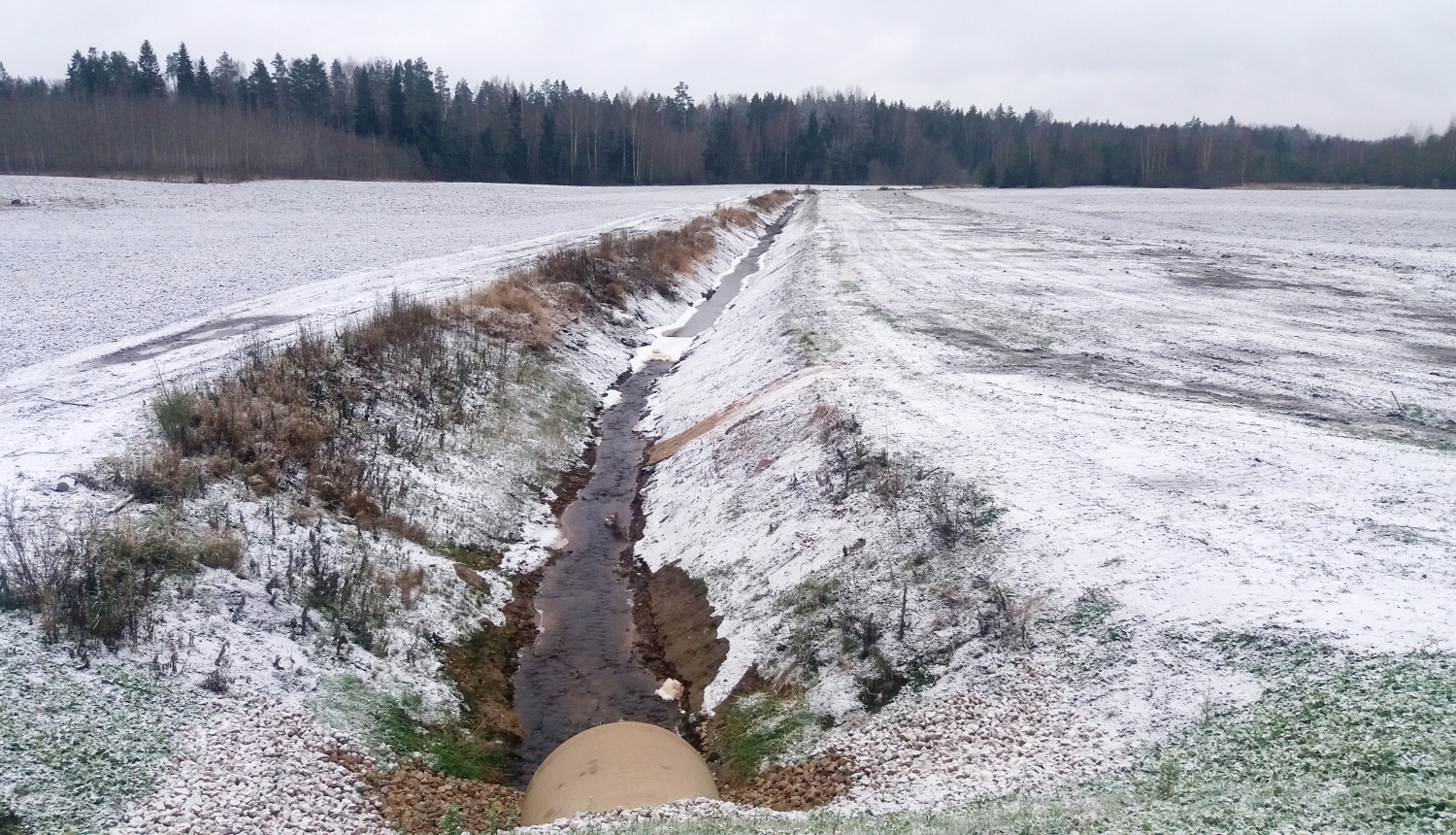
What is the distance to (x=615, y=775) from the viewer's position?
849 centimetres

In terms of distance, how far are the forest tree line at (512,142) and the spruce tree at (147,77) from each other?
0.85ft

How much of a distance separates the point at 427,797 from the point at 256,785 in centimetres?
159

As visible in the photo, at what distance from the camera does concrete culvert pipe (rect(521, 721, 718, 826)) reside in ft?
27.1

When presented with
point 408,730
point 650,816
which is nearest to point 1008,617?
point 650,816

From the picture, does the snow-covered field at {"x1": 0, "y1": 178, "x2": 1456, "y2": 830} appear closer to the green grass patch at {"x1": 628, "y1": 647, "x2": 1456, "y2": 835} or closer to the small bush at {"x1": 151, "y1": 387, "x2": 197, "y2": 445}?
the green grass patch at {"x1": 628, "y1": 647, "x2": 1456, "y2": 835}

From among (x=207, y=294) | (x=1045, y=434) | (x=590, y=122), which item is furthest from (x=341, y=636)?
(x=590, y=122)

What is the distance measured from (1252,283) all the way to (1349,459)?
65.7ft

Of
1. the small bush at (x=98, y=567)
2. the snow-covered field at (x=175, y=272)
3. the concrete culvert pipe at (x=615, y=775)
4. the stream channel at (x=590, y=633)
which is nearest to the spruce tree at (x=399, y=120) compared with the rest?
the snow-covered field at (x=175, y=272)

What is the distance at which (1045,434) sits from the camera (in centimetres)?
1435

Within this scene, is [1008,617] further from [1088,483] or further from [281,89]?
[281,89]

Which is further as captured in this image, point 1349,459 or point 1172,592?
point 1349,459

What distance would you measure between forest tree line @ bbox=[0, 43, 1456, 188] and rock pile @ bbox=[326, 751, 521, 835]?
9593 cm

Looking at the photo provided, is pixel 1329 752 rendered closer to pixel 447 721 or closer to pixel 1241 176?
pixel 447 721

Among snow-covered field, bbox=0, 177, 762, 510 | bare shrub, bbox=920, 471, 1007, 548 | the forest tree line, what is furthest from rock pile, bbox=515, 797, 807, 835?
the forest tree line
